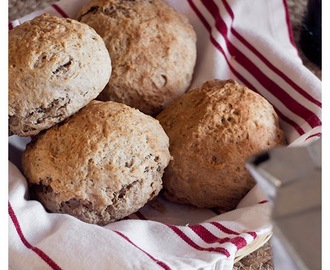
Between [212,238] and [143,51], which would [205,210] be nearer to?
[212,238]

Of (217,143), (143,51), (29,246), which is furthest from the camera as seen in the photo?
(143,51)

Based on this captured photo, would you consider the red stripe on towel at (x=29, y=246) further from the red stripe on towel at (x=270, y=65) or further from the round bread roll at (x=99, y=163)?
the red stripe on towel at (x=270, y=65)

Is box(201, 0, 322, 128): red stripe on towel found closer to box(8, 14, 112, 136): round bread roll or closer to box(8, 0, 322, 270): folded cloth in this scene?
box(8, 0, 322, 270): folded cloth

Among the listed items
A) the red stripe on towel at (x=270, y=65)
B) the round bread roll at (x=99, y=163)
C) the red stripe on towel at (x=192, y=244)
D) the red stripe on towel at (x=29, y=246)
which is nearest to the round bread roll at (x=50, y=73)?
the round bread roll at (x=99, y=163)

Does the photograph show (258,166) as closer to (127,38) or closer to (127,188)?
(127,188)

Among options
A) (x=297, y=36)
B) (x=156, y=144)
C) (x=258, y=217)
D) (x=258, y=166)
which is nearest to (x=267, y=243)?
(x=258, y=217)

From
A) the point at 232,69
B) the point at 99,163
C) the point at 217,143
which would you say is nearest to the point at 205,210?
the point at 217,143
